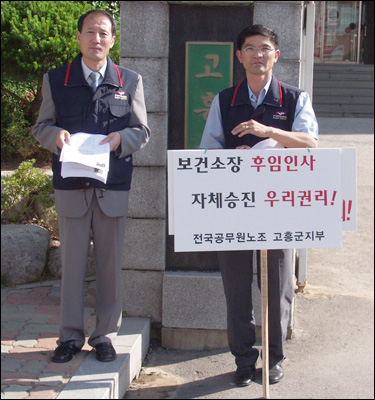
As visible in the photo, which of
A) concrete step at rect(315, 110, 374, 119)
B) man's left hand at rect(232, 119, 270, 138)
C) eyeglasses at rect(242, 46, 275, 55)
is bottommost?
man's left hand at rect(232, 119, 270, 138)

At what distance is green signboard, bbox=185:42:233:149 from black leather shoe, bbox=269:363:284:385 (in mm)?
1622

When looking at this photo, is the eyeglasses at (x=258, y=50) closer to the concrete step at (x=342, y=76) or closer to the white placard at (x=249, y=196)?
the white placard at (x=249, y=196)

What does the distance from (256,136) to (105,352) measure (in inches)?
62.3

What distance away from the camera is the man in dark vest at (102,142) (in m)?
3.61

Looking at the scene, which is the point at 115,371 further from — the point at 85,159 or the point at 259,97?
the point at 259,97

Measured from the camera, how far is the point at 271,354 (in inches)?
149

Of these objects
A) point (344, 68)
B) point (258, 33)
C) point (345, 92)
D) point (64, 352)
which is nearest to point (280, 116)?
point (258, 33)

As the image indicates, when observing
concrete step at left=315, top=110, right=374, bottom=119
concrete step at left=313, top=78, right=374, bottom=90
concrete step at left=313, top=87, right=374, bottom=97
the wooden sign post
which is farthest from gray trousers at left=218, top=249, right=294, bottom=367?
concrete step at left=313, top=78, right=374, bottom=90

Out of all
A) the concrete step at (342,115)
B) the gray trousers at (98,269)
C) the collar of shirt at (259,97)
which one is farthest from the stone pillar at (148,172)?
the concrete step at (342,115)

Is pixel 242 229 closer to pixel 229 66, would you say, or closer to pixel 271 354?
pixel 271 354

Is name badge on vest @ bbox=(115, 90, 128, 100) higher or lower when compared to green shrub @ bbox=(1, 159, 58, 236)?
higher

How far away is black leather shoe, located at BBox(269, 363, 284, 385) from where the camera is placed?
12.4ft

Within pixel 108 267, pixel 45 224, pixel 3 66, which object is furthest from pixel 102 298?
pixel 3 66

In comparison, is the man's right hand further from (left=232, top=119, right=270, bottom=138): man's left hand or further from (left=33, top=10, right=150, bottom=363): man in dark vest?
(left=232, top=119, right=270, bottom=138): man's left hand
